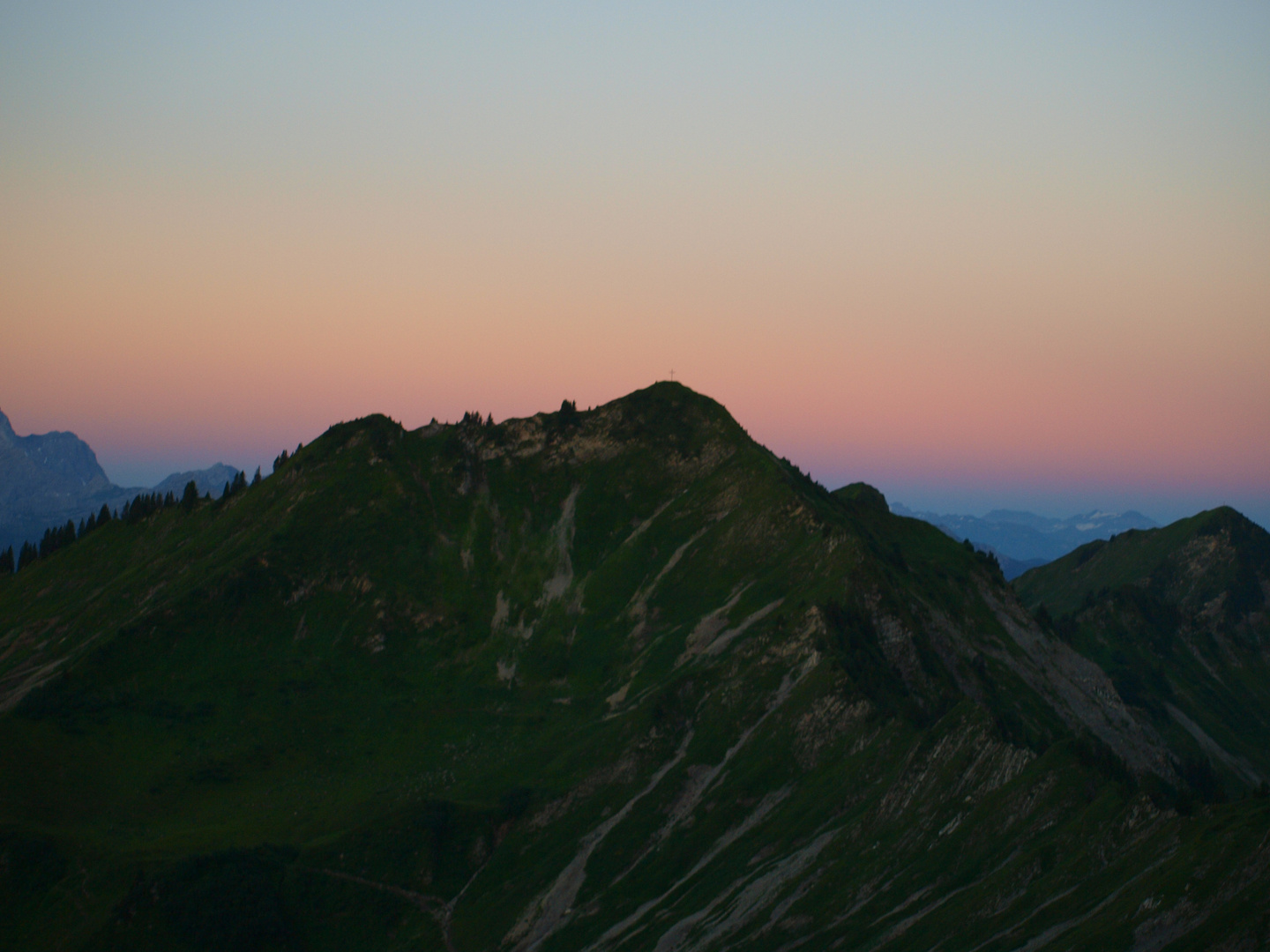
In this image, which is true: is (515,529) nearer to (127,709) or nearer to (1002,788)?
(127,709)

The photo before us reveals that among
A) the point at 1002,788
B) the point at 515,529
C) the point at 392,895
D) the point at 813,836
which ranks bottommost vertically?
the point at 392,895

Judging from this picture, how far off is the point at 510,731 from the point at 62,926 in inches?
2303

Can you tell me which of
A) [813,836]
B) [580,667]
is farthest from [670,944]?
[580,667]

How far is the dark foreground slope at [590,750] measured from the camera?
79250 millimetres

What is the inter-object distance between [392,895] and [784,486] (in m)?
92.1

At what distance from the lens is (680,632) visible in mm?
155000

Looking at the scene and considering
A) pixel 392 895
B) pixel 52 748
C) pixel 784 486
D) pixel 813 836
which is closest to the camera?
pixel 813 836

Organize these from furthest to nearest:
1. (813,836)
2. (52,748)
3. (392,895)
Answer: (52,748)
(392,895)
(813,836)

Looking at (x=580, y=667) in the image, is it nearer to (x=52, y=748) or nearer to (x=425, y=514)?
(x=425, y=514)

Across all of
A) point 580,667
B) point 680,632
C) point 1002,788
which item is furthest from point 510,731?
point 1002,788

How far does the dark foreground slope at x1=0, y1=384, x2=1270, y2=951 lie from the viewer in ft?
260

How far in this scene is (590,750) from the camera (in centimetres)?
13075

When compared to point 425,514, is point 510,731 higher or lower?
lower

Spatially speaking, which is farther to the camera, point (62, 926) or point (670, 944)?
point (62, 926)
